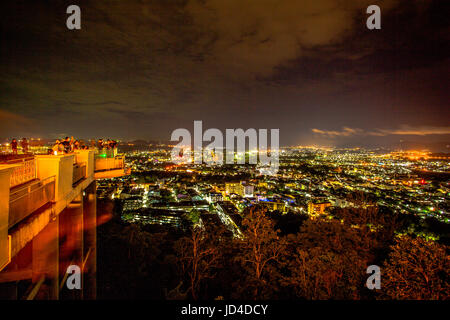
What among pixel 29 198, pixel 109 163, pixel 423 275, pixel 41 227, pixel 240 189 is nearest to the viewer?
pixel 29 198

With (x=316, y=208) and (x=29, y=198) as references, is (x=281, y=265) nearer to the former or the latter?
(x=29, y=198)

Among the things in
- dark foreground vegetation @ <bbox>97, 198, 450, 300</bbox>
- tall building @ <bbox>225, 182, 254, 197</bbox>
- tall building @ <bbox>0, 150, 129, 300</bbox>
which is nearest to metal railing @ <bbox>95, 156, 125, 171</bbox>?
tall building @ <bbox>0, 150, 129, 300</bbox>

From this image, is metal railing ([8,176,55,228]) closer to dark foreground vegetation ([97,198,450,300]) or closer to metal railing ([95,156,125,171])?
dark foreground vegetation ([97,198,450,300])

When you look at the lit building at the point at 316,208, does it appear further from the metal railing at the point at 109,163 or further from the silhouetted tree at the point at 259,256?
the metal railing at the point at 109,163

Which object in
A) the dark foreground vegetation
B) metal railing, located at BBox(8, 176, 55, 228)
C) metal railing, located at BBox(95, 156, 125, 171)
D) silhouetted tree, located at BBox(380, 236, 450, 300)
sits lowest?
the dark foreground vegetation

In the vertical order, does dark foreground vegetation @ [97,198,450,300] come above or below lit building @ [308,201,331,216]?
above

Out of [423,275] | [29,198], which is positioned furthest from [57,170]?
[423,275]

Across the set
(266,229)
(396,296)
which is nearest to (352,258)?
(396,296)

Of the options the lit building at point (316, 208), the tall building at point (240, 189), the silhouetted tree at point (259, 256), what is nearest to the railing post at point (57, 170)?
the silhouetted tree at point (259, 256)
